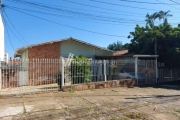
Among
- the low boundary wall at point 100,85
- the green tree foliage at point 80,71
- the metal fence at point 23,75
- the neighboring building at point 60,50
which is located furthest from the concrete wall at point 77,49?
the low boundary wall at point 100,85

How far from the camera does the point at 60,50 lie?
1593 cm

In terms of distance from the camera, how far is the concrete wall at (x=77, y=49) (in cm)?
1611

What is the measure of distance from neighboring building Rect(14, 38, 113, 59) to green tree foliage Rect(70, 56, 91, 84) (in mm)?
5058

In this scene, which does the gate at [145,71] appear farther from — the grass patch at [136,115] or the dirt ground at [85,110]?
the grass patch at [136,115]

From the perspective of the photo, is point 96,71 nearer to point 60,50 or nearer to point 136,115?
point 60,50

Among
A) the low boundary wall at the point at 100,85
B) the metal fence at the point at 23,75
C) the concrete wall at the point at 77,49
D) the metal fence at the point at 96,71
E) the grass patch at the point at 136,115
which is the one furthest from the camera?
the concrete wall at the point at 77,49

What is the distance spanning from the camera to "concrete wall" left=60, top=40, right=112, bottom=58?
16109 millimetres

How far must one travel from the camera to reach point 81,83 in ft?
36.2

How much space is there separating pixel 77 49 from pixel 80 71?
19.0ft

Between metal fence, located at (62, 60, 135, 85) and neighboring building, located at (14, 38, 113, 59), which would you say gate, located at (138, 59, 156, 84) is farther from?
neighboring building, located at (14, 38, 113, 59)

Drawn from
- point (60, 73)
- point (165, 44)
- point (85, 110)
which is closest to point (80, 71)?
point (60, 73)

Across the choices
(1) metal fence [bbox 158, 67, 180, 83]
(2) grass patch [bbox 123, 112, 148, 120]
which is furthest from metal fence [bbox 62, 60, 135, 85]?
(2) grass patch [bbox 123, 112, 148, 120]

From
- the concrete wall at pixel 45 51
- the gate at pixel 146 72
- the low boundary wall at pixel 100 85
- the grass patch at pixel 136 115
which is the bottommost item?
the grass patch at pixel 136 115

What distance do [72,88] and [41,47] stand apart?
6.62 meters
